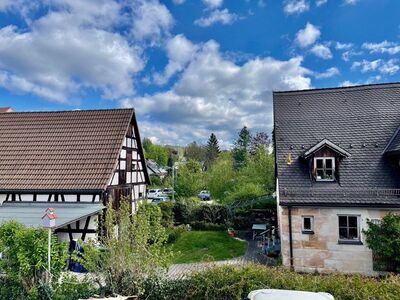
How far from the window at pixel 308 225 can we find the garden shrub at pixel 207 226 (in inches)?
351

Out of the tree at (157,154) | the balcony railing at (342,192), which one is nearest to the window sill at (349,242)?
the balcony railing at (342,192)

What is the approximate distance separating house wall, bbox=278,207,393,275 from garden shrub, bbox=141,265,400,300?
582cm

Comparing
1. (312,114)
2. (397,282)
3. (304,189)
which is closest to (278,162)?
(304,189)

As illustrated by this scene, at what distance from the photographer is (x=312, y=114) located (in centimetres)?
1672

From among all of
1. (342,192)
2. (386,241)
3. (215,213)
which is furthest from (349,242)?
(215,213)

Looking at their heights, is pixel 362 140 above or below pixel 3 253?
above

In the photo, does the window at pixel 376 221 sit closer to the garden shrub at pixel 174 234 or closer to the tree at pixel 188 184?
the garden shrub at pixel 174 234

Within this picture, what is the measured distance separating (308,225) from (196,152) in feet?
232

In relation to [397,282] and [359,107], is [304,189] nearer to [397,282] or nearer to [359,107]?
[359,107]

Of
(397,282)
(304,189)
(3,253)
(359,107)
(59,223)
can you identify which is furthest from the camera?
(359,107)

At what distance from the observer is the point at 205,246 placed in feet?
57.2

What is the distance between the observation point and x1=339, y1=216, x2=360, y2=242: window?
12867mm

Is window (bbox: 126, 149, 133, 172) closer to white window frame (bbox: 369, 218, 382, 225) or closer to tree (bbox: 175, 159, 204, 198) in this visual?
tree (bbox: 175, 159, 204, 198)

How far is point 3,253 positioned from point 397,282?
9.78 meters
